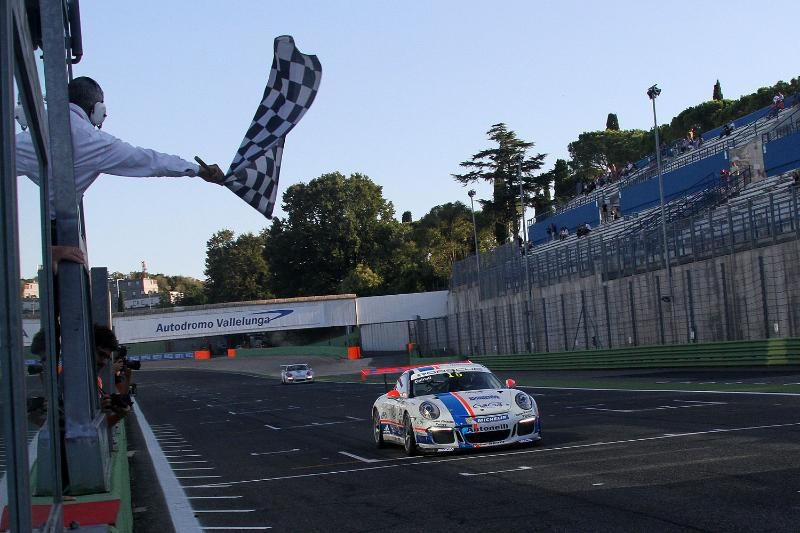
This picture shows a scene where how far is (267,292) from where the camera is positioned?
13300cm

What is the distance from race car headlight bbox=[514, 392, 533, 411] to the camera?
47.3ft

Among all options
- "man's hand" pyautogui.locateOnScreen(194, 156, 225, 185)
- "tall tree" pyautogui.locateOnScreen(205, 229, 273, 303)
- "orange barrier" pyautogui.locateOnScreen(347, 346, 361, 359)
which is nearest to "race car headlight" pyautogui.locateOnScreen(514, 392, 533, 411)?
"man's hand" pyautogui.locateOnScreen(194, 156, 225, 185)

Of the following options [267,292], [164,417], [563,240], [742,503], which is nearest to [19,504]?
[742,503]

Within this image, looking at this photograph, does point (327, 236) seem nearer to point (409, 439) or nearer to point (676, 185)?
point (676, 185)

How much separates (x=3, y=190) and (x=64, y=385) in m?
3.18

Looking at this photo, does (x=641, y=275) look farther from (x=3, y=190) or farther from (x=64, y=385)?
(x=3, y=190)

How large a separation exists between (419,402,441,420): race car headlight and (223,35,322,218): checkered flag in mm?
8751

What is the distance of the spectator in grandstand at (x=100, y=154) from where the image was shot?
207 inches

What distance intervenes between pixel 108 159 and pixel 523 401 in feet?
32.4

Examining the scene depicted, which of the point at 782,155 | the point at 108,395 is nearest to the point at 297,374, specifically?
the point at 782,155

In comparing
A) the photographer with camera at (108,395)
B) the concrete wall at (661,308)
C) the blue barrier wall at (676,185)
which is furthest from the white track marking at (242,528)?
the blue barrier wall at (676,185)

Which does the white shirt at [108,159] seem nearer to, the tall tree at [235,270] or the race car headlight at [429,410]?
the race car headlight at [429,410]

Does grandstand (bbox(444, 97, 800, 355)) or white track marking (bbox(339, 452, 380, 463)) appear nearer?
white track marking (bbox(339, 452, 380, 463))

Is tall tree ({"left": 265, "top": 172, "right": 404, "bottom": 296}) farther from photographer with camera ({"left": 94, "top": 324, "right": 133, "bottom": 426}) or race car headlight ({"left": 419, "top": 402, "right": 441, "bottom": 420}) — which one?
photographer with camera ({"left": 94, "top": 324, "right": 133, "bottom": 426})
